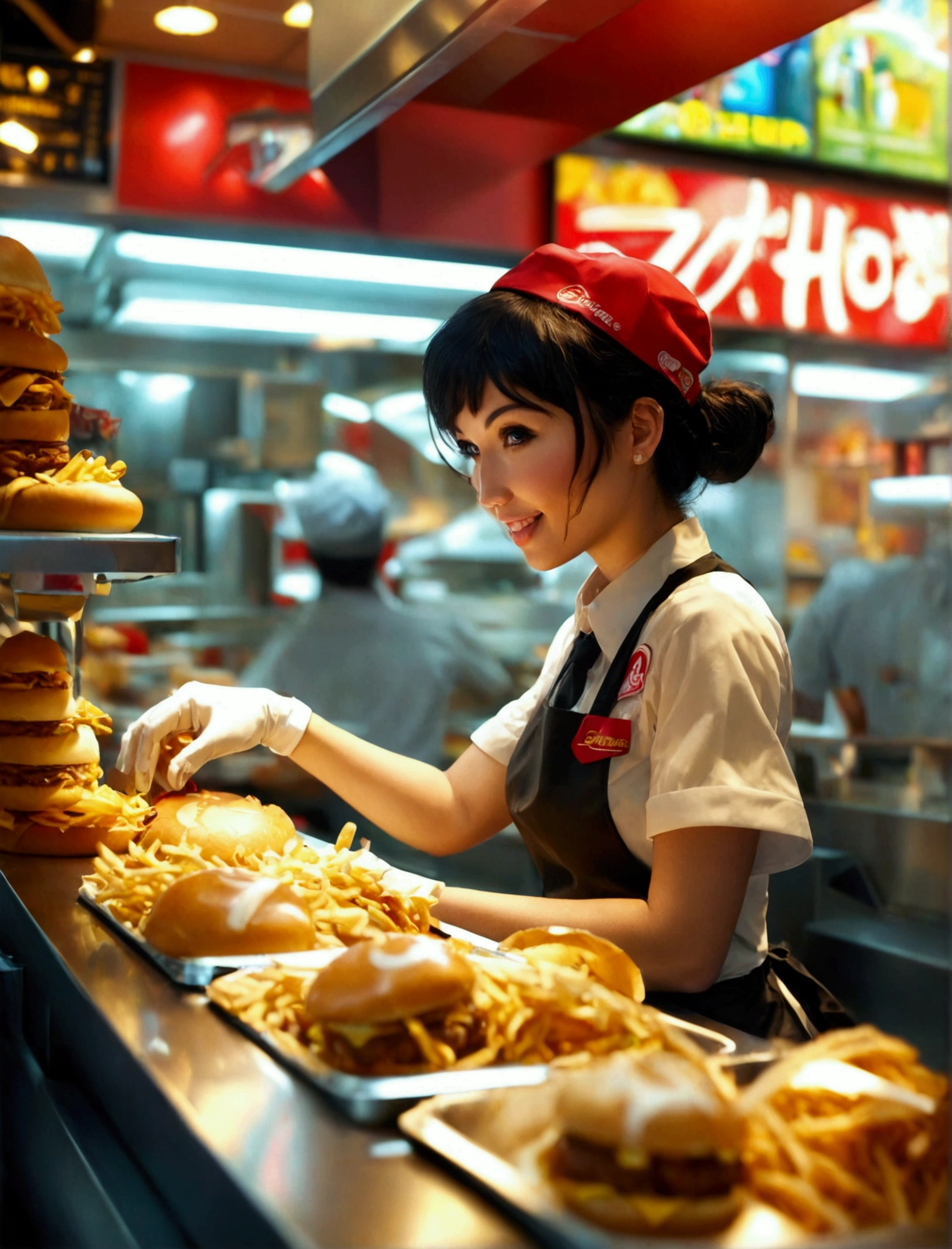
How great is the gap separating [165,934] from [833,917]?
2145mm

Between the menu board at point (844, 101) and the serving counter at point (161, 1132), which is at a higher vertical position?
the menu board at point (844, 101)

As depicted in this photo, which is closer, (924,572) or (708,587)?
(708,587)

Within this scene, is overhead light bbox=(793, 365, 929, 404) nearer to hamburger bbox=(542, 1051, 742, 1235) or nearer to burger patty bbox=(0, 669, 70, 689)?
burger patty bbox=(0, 669, 70, 689)

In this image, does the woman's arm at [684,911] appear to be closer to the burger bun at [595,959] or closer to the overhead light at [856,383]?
the burger bun at [595,959]

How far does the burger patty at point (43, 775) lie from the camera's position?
6.04 feet

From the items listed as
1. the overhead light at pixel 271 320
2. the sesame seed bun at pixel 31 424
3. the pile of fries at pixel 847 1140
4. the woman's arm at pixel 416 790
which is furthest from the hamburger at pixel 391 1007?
the overhead light at pixel 271 320

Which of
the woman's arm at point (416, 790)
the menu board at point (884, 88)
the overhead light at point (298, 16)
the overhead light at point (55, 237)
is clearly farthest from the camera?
the menu board at point (884, 88)

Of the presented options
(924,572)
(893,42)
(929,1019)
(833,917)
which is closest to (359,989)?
(929,1019)

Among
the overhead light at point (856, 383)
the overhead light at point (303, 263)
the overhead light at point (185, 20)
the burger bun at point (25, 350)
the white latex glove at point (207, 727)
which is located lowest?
the white latex glove at point (207, 727)

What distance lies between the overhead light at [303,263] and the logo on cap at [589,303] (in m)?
2.35

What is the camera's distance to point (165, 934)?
1.23 m

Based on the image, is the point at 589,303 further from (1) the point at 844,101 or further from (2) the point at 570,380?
(1) the point at 844,101

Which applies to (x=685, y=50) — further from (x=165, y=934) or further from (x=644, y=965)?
(x=165, y=934)

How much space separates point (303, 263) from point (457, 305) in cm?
60
